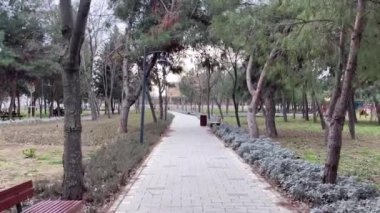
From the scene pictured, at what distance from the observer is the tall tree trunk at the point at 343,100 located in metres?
8.19

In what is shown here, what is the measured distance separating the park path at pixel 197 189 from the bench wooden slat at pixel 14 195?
5.78ft

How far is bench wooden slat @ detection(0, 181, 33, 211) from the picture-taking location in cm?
543

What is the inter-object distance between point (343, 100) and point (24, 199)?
16.5 ft

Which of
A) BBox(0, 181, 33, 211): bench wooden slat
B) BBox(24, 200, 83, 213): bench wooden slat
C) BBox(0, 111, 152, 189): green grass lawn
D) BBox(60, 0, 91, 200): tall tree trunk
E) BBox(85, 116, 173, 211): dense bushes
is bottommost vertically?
BBox(0, 111, 152, 189): green grass lawn

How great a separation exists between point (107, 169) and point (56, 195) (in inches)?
104

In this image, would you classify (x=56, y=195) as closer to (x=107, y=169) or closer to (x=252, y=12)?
(x=107, y=169)

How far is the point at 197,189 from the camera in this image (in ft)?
32.2

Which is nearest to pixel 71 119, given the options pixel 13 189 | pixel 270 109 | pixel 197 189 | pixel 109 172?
pixel 13 189

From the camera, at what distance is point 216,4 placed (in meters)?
16.2

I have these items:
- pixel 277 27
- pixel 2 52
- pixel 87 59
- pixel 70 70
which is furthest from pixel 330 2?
pixel 87 59

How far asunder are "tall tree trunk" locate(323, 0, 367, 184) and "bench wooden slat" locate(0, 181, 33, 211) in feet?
15.8

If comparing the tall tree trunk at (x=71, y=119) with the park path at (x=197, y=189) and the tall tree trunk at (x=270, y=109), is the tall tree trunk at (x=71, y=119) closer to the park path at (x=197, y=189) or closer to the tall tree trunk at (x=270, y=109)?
the park path at (x=197, y=189)

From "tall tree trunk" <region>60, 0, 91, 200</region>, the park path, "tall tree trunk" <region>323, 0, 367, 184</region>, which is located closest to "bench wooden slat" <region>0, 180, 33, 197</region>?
"tall tree trunk" <region>60, 0, 91, 200</region>

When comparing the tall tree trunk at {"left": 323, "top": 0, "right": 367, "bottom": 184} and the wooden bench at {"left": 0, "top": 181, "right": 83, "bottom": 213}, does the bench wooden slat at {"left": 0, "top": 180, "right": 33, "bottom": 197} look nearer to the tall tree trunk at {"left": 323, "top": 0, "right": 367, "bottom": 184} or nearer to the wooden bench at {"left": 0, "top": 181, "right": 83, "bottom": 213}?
the wooden bench at {"left": 0, "top": 181, "right": 83, "bottom": 213}
